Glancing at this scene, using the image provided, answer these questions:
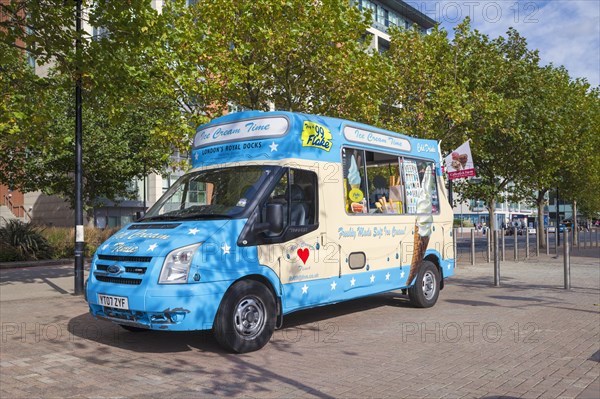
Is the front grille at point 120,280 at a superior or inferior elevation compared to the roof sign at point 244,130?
inferior

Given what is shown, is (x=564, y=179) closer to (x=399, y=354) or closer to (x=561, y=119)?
(x=561, y=119)

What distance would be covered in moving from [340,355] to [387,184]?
3516 millimetres

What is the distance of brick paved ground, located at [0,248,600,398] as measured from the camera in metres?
4.99

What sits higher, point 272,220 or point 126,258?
point 272,220

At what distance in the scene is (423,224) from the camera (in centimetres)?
956

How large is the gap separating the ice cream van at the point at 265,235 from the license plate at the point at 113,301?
0.02 meters

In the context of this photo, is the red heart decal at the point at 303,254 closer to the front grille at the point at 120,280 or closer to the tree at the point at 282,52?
the front grille at the point at 120,280

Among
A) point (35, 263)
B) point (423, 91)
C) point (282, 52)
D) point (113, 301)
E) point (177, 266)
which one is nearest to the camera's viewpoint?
point (177, 266)

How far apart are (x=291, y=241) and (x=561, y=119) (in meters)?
21.3

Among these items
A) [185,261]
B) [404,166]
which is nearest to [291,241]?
[185,261]

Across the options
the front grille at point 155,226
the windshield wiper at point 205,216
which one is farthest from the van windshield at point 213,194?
the front grille at point 155,226

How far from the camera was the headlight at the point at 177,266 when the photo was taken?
5.77 metres

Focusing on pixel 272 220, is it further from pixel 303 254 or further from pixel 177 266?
pixel 177 266

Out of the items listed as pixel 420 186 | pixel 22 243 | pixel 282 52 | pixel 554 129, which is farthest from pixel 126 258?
pixel 554 129
